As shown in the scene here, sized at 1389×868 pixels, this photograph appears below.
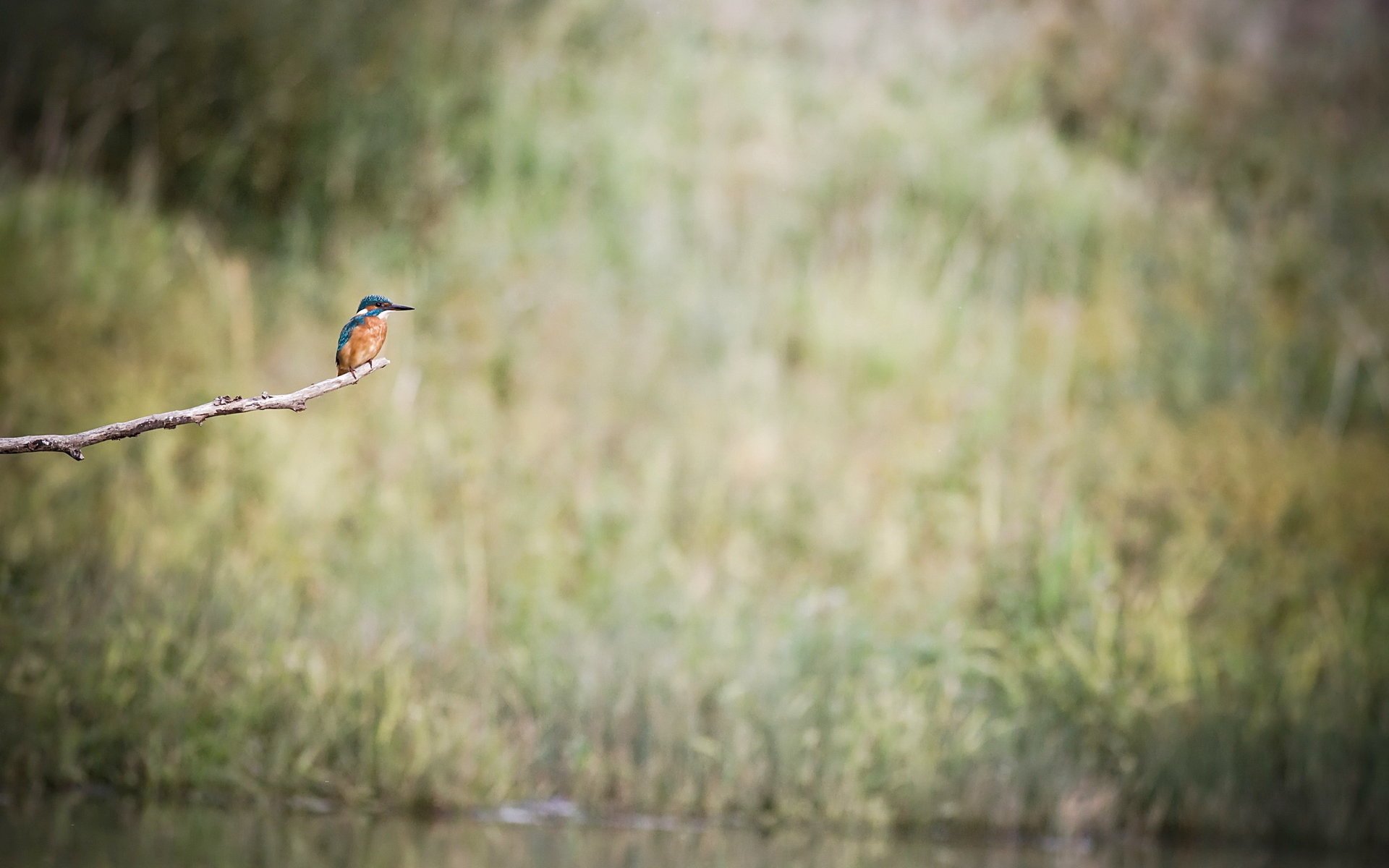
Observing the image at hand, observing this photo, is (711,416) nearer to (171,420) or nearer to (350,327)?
(350,327)

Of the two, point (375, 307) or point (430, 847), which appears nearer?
point (375, 307)

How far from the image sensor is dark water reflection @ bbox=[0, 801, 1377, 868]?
3186 millimetres

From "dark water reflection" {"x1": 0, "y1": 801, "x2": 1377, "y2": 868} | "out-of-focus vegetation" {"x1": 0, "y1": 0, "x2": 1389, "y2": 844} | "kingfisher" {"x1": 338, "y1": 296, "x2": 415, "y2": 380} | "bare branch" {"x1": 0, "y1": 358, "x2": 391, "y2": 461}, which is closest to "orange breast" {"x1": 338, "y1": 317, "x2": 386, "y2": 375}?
"kingfisher" {"x1": 338, "y1": 296, "x2": 415, "y2": 380}

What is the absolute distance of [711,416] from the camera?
6270 millimetres

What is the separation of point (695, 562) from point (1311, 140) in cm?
575

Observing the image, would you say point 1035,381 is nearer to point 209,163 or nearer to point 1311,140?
point 1311,140

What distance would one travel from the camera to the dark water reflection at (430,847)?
10.5 feet

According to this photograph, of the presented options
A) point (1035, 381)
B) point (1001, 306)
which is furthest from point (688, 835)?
point (1001, 306)

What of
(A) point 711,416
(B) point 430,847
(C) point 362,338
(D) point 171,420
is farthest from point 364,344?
(A) point 711,416

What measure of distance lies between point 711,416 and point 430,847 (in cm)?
309

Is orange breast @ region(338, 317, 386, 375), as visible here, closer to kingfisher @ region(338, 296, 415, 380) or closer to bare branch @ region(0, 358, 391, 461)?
kingfisher @ region(338, 296, 415, 380)

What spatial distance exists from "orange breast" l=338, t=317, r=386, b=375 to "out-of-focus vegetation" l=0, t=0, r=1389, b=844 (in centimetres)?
213

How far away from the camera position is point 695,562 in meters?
5.59

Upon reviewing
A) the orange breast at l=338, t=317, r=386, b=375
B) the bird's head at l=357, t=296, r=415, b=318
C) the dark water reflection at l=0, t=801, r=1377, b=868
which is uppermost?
the bird's head at l=357, t=296, r=415, b=318
